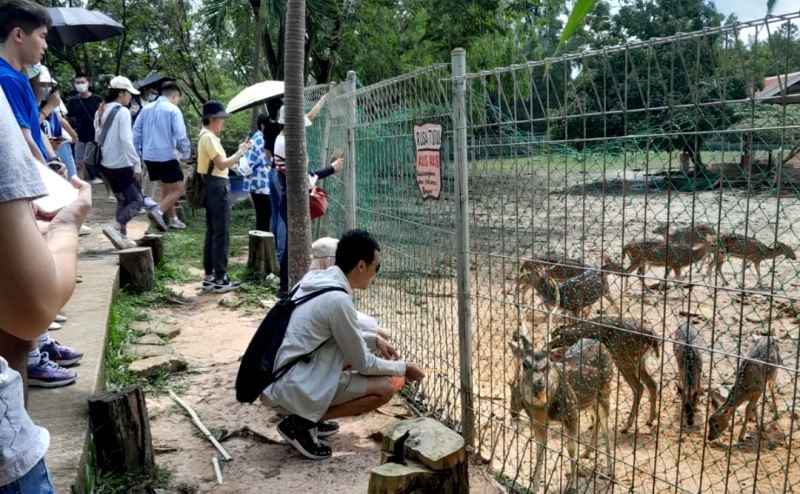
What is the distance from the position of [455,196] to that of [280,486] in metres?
1.84

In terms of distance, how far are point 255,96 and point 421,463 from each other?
682 centimetres

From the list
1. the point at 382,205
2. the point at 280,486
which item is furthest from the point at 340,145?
the point at 280,486

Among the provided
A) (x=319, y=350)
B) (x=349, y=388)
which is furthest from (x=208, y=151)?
(x=349, y=388)

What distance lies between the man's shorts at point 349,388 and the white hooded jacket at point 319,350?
5 centimetres

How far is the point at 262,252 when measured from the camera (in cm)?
856

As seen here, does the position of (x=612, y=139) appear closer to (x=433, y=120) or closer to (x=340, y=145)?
(x=433, y=120)

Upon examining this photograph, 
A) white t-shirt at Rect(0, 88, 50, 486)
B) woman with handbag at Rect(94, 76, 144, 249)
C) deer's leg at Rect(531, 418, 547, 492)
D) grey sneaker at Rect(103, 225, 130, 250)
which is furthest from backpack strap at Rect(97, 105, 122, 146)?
white t-shirt at Rect(0, 88, 50, 486)

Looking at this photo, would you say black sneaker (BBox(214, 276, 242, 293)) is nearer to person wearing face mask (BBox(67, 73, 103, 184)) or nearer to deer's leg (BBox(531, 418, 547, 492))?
person wearing face mask (BBox(67, 73, 103, 184))

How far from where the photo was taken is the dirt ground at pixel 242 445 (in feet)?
12.8

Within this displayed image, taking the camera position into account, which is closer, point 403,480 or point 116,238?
point 403,480

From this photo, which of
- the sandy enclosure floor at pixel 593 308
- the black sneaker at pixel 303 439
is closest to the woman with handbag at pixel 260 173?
the sandy enclosure floor at pixel 593 308

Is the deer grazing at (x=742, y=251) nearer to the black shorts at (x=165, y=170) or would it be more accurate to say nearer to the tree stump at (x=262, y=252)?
the tree stump at (x=262, y=252)

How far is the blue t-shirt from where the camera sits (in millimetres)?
3512

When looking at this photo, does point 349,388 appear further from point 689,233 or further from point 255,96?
point 255,96
